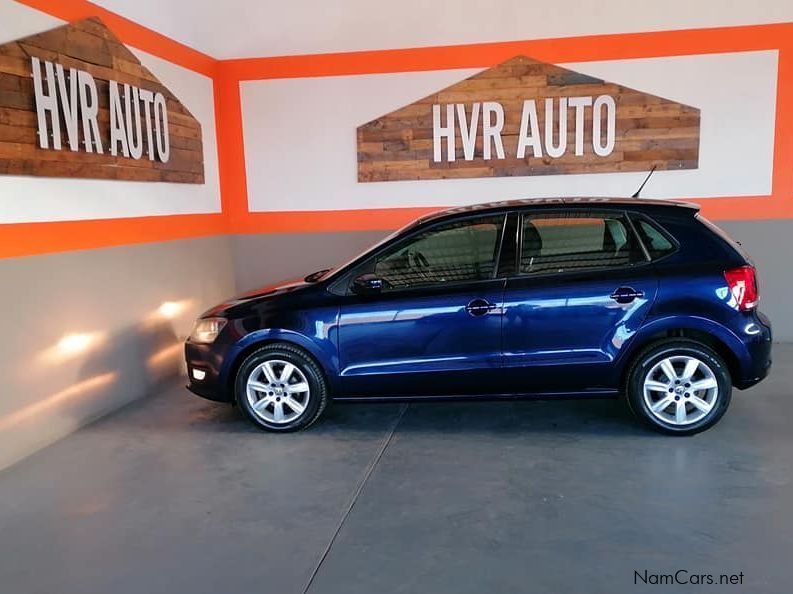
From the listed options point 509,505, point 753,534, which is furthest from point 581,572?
point 753,534

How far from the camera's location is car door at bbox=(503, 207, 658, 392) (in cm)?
421

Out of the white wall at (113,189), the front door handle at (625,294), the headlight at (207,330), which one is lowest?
the headlight at (207,330)

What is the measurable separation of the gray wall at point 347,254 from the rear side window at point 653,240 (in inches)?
113

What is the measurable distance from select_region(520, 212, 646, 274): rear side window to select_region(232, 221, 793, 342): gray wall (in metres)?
2.95

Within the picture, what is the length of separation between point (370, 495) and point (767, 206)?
527cm

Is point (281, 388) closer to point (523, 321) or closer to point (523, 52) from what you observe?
point (523, 321)

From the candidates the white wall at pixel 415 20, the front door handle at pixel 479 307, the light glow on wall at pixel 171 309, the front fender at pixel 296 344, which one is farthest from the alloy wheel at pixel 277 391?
the white wall at pixel 415 20

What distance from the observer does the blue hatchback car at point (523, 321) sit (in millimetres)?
4207

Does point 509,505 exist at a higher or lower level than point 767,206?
lower

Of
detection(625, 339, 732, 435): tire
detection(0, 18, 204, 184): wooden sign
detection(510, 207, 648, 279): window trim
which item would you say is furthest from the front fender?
detection(625, 339, 732, 435): tire

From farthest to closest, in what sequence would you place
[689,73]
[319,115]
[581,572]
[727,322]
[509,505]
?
[319,115], [689,73], [727,322], [509,505], [581,572]

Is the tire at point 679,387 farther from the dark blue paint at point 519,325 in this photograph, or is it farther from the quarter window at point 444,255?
the quarter window at point 444,255

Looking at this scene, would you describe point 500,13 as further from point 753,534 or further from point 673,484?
point 753,534

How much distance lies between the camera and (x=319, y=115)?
7.07 metres
